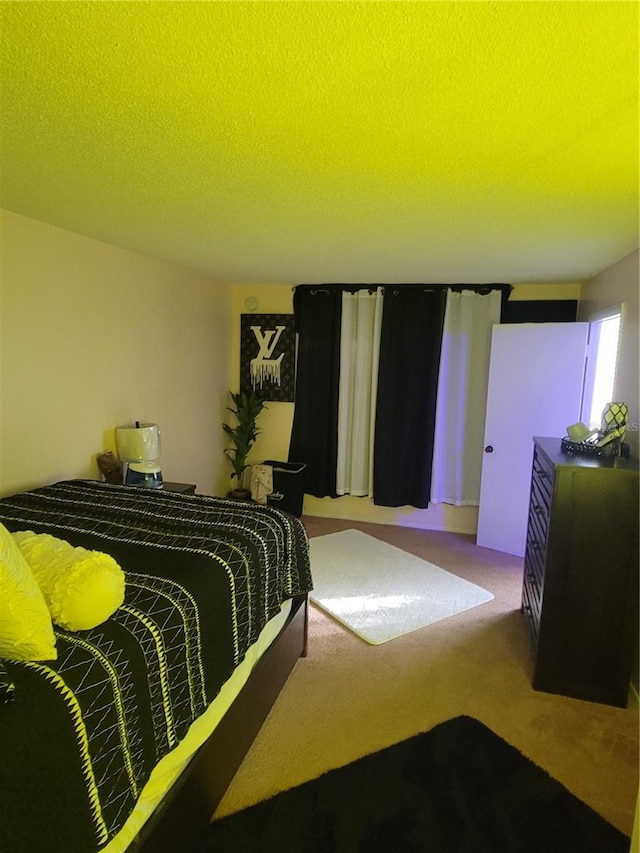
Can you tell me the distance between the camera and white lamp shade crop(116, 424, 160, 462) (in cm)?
328

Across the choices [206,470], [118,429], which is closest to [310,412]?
[206,470]

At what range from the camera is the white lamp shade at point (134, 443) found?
3.28m

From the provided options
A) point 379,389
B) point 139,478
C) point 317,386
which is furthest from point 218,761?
point 317,386

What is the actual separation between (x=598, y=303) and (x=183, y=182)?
115 inches

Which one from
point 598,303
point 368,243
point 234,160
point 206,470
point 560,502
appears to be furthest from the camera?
point 206,470

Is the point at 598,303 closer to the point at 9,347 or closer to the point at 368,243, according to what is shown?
the point at 368,243

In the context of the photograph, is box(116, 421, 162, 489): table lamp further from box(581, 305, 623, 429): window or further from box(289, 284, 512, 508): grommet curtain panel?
box(581, 305, 623, 429): window

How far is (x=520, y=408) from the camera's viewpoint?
12.8ft

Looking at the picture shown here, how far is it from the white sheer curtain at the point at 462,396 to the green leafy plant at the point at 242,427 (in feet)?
5.67

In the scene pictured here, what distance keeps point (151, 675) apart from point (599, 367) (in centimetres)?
355

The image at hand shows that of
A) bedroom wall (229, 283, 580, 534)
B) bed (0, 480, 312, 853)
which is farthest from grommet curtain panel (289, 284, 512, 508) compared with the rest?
bed (0, 480, 312, 853)

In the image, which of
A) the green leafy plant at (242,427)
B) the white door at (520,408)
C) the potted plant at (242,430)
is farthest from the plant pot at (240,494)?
the white door at (520,408)

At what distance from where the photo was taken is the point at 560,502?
2273 millimetres

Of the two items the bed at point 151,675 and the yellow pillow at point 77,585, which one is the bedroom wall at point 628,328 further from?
the yellow pillow at point 77,585
